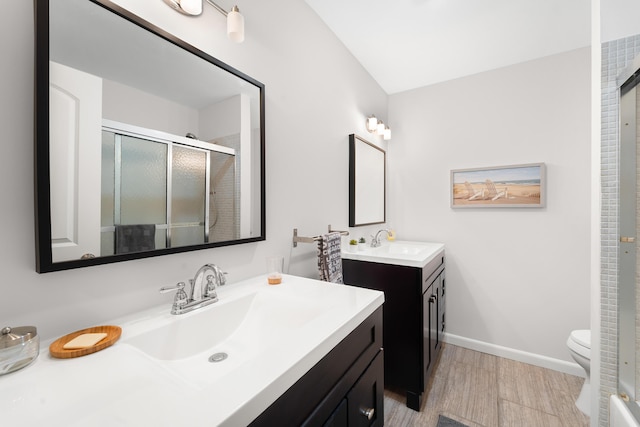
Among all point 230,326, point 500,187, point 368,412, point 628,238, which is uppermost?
point 500,187

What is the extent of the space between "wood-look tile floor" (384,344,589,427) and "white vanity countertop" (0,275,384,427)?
4.38 ft

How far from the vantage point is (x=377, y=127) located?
247 centimetres

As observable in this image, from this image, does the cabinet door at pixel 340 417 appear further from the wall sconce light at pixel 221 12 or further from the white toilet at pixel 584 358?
the white toilet at pixel 584 358

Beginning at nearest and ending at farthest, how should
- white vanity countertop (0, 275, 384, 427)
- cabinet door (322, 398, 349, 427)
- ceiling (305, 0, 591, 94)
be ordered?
white vanity countertop (0, 275, 384, 427) < cabinet door (322, 398, 349, 427) < ceiling (305, 0, 591, 94)

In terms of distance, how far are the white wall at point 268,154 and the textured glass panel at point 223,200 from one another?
0.09 meters

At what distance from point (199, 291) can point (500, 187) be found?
244 cm

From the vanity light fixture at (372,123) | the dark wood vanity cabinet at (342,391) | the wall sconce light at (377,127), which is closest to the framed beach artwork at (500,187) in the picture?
the wall sconce light at (377,127)

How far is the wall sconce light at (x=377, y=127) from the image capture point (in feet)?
7.80

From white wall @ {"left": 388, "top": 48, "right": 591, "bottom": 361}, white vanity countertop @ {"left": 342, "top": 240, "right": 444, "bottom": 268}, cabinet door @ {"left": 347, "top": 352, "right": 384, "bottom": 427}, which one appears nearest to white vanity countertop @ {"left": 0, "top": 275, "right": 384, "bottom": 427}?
cabinet door @ {"left": 347, "top": 352, "right": 384, "bottom": 427}

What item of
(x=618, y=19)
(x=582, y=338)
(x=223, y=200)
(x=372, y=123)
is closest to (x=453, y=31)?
(x=372, y=123)

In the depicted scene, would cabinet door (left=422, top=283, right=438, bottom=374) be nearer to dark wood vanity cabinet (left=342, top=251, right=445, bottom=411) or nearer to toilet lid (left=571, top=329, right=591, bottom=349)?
dark wood vanity cabinet (left=342, top=251, right=445, bottom=411)

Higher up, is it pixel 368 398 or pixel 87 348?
pixel 87 348

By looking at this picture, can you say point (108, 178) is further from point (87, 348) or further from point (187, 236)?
point (87, 348)

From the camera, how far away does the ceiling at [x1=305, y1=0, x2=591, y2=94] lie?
1672 mm
